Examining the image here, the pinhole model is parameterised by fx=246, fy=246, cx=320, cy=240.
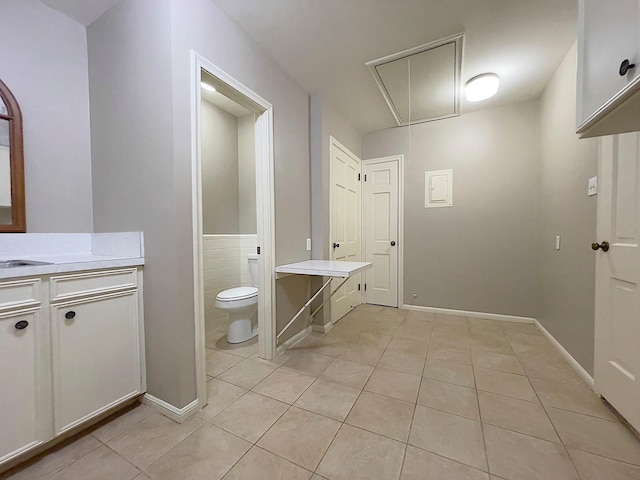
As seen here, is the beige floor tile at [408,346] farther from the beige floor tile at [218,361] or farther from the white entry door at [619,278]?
the beige floor tile at [218,361]

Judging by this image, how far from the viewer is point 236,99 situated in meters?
1.79

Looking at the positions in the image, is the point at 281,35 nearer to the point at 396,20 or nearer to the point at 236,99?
the point at 236,99

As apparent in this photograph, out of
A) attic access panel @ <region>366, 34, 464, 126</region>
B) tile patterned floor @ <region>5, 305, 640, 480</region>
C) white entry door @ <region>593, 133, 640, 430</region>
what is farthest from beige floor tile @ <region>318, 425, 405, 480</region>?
attic access panel @ <region>366, 34, 464, 126</region>

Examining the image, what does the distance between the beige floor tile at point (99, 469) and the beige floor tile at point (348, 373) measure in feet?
3.71

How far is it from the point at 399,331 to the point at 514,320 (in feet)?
4.67

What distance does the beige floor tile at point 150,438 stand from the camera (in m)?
1.16

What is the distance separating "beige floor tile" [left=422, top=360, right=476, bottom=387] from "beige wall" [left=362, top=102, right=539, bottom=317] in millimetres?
1376

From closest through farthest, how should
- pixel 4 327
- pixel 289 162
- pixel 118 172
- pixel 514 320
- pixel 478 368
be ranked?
pixel 4 327
pixel 118 172
pixel 478 368
pixel 289 162
pixel 514 320

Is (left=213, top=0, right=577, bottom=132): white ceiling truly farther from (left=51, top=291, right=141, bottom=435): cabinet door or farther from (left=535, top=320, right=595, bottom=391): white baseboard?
(left=535, top=320, right=595, bottom=391): white baseboard

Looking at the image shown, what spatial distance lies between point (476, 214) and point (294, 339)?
8.52ft

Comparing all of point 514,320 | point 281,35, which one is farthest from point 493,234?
point 281,35

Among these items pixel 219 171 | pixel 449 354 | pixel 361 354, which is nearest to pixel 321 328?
pixel 361 354

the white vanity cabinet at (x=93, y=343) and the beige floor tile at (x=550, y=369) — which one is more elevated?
the white vanity cabinet at (x=93, y=343)

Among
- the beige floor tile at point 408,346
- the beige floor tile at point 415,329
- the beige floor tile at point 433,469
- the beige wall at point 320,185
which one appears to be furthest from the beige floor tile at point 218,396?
the beige floor tile at point 415,329
